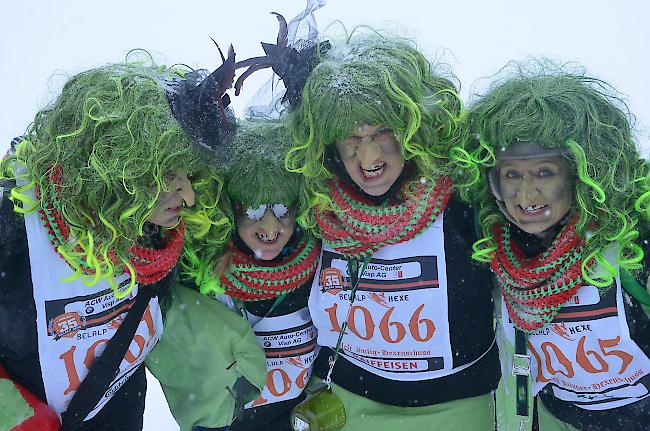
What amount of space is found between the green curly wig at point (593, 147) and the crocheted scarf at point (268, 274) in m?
0.83

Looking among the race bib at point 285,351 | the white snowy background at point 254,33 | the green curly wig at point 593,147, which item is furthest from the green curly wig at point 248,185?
the white snowy background at point 254,33

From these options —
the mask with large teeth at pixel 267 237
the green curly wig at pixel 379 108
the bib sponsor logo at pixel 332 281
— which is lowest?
the bib sponsor logo at pixel 332 281

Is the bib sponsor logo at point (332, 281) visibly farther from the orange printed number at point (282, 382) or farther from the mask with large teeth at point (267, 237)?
the orange printed number at point (282, 382)

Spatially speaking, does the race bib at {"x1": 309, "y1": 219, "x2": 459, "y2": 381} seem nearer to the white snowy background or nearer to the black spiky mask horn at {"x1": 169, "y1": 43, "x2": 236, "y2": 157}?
the black spiky mask horn at {"x1": 169, "y1": 43, "x2": 236, "y2": 157}

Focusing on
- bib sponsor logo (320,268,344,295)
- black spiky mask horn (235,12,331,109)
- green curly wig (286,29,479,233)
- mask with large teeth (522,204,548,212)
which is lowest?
bib sponsor logo (320,268,344,295)

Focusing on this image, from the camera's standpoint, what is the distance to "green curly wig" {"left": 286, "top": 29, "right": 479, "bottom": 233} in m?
2.43

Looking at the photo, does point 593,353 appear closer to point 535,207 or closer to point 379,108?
point 535,207

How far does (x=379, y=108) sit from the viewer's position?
242cm

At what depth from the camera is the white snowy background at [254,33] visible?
10664 millimetres

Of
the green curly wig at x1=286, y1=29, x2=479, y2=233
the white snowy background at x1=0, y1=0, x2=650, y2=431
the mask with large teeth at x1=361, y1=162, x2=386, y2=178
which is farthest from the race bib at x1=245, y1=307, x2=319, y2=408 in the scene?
the white snowy background at x1=0, y1=0, x2=650, y2=431

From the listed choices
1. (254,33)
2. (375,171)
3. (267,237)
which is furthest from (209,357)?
(254,33)

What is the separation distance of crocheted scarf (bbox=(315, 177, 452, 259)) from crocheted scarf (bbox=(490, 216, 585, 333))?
258 mm

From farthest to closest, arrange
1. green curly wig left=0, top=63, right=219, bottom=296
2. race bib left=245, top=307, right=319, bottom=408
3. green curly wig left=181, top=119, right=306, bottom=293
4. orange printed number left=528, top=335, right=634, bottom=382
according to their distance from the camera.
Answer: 1. race bib left=245, top=307, right=319, bottom=408
2. green curly wig left=181, top=119, right=306, bottom=293
3. orange printed number left=528, top=335, right=634, bottom=382
4. green curly wig left=0, top=63, right=219, bottom=296

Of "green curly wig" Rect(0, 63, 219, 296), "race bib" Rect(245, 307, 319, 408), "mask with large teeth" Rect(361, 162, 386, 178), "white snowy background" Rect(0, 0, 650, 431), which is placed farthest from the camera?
"white snowy background" Rect(0, 0, 650, 431)
